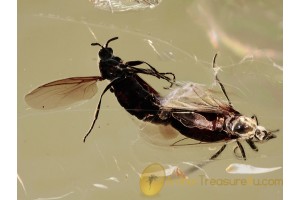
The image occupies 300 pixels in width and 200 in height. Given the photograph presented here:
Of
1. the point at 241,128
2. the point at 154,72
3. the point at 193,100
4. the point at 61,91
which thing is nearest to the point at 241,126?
the point at 241,128

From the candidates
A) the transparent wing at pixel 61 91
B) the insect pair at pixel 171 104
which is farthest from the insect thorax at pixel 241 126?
the transparent wing at pixel 61 91

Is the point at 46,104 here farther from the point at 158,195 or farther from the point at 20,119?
the point at 158,195

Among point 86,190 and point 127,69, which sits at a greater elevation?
point 127,69

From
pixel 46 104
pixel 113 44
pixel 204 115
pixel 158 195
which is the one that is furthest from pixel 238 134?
pixel 46 104

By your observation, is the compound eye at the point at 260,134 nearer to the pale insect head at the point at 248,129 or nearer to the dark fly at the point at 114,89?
the pale insect head at the point at 248,129

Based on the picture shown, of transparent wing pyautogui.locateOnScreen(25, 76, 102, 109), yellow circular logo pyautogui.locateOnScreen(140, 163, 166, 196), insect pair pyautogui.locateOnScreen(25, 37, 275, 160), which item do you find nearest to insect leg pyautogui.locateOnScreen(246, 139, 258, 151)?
insect pair pyautogui.locateOnScreen(25, 37, 275, 160)

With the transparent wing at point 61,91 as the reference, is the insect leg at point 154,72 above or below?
above

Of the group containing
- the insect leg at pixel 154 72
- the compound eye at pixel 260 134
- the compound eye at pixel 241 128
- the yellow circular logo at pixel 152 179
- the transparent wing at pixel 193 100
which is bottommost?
the yellow circular logo at pixel 152 179
